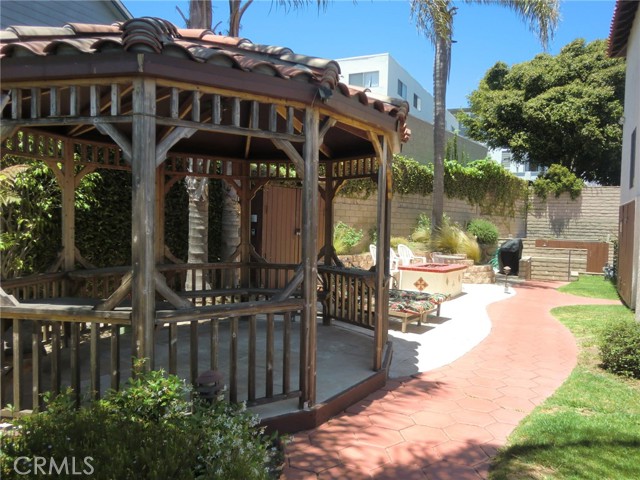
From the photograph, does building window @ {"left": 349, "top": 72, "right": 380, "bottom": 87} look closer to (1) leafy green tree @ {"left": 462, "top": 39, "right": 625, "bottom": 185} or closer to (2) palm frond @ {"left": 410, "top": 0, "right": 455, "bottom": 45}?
(1) leafy green tree @ {"left": 462, "top": 39, "right": 625, "bottom": 185}

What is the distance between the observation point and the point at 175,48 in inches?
123

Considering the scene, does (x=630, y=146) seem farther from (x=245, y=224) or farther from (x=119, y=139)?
(x=119, y=139)

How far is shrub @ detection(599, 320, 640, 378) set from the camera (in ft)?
18.0

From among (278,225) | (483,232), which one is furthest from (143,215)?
(483,232)

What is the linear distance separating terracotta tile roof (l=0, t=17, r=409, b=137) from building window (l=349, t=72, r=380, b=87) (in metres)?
31.6

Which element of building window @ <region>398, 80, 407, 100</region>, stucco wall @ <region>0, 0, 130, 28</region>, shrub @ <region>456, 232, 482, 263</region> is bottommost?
shrub @ <region>456, 232, 482, 263</region>

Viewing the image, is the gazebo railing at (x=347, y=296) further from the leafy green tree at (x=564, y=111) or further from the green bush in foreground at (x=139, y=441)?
the leafy green tree at (x=564, y=111)

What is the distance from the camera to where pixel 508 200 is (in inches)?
899

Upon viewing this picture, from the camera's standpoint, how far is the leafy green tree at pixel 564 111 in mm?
25906

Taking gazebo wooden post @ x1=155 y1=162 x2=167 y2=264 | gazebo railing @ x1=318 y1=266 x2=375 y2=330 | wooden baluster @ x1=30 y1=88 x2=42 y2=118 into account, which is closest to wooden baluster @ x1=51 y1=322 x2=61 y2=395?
wooden baluster @ x1=30 y1=88 x2=42 y2=118

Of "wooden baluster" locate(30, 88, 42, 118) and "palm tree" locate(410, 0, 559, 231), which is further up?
"palm tree" locate(410, 0, 559, 231)

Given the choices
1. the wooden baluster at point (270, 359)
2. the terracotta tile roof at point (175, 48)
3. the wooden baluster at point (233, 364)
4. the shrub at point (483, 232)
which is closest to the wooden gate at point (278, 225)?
the terracotta tile roof at point (175, 48)

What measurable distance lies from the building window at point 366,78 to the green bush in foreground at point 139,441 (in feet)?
112

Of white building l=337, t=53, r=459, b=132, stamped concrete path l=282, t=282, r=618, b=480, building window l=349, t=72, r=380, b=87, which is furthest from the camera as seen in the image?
building window l=349, t=72, r=380, b=87
